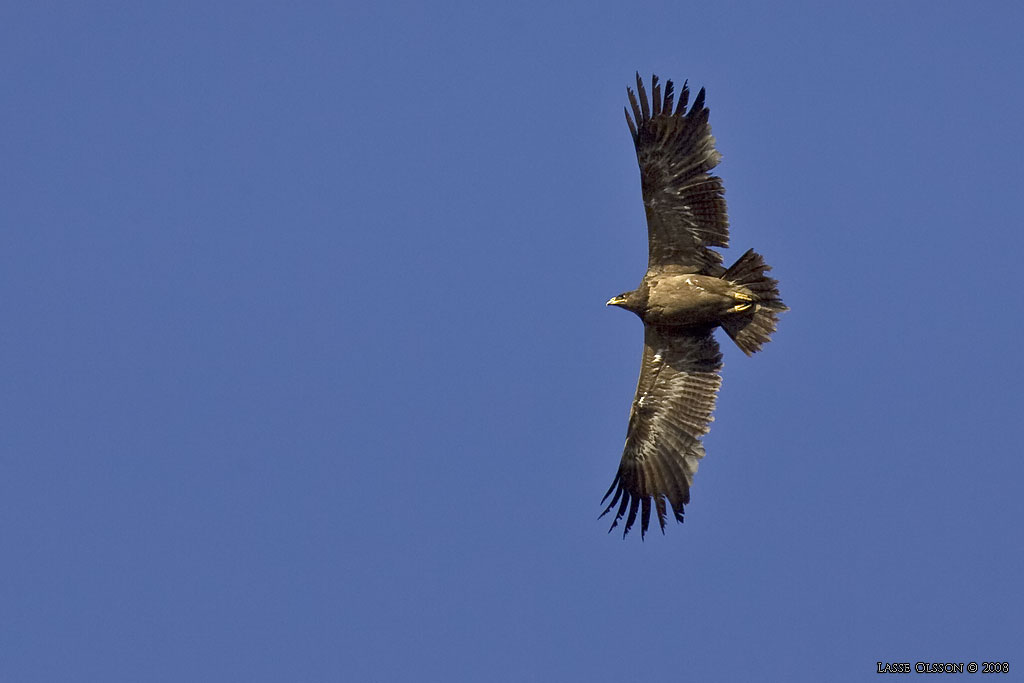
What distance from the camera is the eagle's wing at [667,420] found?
16.6 meters

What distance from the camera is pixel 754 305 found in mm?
15758

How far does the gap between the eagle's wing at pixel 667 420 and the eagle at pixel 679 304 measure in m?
0.01

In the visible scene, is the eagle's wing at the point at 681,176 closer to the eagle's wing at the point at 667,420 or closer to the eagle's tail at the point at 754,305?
the eagle's tail at the point at 754,305

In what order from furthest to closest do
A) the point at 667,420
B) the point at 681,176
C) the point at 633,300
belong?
the point at 667,420 < the point at 633,300 < the point at 681,176

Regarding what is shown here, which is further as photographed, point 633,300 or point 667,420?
point 667,420

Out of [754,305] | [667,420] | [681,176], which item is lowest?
[667,420]

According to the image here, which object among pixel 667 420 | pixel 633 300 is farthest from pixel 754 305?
pixel 667 420

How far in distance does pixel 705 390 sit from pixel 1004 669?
15.4ft

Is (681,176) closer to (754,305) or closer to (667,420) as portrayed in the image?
(754,305)

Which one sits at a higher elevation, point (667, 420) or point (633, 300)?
point (633, 300)

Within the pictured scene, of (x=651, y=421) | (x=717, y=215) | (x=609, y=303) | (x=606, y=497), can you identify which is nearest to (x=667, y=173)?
(x=717, y=215)

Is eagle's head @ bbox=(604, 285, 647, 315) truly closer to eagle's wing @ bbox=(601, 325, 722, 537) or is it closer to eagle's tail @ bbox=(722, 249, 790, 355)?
eagle's wing @ bbox=(601, 325, 722, 537)

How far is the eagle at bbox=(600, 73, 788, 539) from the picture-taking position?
51.2 feet

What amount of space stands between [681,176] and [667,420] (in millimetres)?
3162
